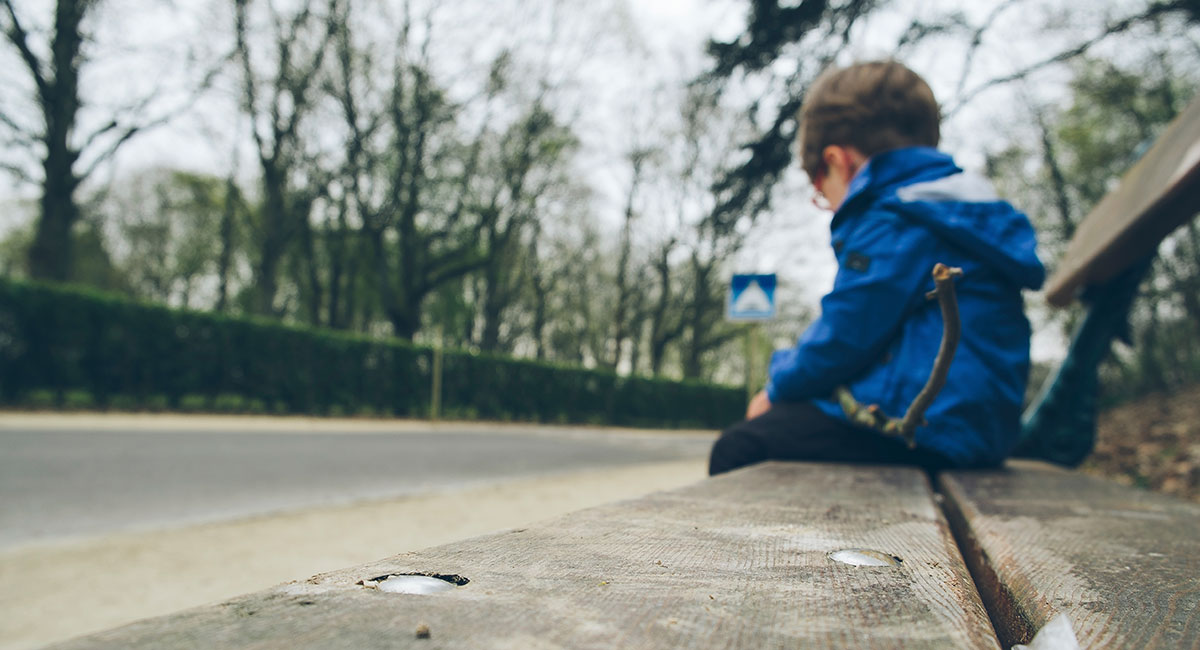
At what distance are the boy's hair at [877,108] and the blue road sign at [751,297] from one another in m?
7.75

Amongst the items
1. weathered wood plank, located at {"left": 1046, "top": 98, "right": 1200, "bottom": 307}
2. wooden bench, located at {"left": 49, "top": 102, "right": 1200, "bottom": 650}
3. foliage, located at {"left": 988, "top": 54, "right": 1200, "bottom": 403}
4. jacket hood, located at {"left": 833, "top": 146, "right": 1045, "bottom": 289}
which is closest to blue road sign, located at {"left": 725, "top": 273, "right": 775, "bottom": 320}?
foliage, located at {"left": 988, "top": 54, "right": 1200, "bottom": 403}

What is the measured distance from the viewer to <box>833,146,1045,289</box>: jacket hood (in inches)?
68.0

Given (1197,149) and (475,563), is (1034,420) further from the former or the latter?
(475,563)

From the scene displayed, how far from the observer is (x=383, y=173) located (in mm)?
22844

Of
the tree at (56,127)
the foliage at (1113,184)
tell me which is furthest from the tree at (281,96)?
the foliage at (1113,184)

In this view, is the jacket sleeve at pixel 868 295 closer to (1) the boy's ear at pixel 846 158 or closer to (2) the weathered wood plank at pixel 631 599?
(1) the boy's ear at pixel 846 158

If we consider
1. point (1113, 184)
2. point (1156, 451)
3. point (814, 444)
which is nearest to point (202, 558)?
point (814, 444)

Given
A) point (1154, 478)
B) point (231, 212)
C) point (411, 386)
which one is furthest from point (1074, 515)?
point (231, 212)

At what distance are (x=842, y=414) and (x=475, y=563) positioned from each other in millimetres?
1505

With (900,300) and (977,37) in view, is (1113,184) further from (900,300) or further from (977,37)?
(900,300)

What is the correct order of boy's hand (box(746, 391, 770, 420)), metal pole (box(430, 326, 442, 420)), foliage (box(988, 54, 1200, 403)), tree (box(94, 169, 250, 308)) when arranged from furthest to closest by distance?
tree (box(94, 169, 250, 308)), metal pole (box(430, 326, 442, 420)), foliage (box(988, 54, 1200, 403)), boy's hand (box(746, 391, 770, 420))

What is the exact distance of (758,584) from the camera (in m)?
0.58

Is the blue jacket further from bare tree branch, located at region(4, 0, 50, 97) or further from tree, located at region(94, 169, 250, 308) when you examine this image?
tree, located at region(94, 169, 250, 308)

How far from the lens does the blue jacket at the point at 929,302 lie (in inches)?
69.1
